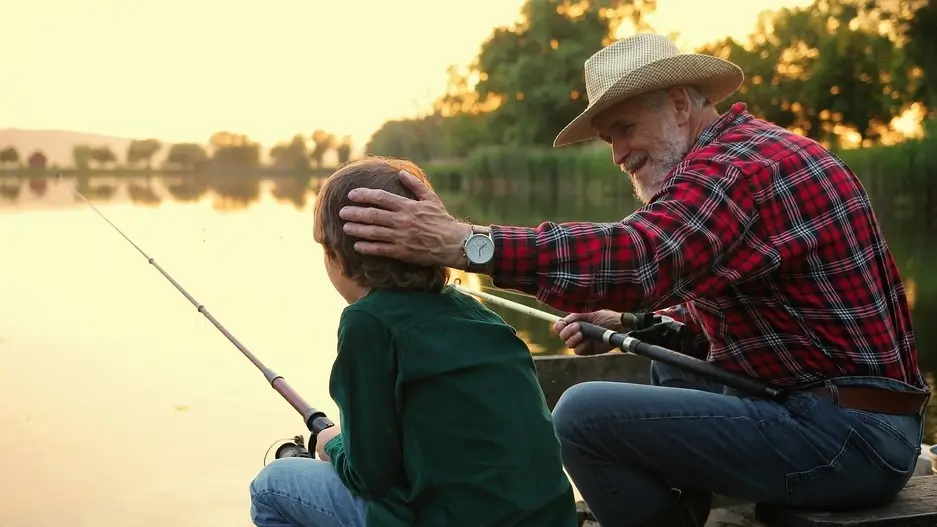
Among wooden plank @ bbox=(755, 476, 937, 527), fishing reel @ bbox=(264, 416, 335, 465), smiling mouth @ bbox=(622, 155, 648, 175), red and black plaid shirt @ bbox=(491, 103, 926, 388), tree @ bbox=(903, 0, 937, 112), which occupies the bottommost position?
wooden plank @ bbox=(755, 476, 937, 527)

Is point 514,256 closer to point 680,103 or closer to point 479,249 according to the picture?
point 479,249

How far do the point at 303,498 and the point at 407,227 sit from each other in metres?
0.58

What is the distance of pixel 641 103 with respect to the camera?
2.38 m

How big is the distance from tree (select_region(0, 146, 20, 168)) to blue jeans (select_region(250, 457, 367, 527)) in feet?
247

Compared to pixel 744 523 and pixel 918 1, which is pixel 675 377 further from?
pixel 918 1

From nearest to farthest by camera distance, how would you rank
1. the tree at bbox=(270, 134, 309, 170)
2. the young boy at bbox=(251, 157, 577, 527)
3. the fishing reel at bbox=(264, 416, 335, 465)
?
1. the young boy at bbox=(251, 157, 577, 527)
2. the fishing reel at bbox=(264, 416, 335, 465)
3. the tree at bbox=(270, 134, 309, 170)

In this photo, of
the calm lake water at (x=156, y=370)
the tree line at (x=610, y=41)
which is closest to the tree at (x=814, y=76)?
the tree line at (x=610, y=41)

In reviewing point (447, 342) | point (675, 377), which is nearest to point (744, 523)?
point (675, 377)

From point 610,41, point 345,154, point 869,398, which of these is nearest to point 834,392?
point 869,398

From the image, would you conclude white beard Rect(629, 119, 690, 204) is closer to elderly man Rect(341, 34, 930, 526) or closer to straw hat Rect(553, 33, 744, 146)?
elderly man Rect(341, 34, 930, 526)

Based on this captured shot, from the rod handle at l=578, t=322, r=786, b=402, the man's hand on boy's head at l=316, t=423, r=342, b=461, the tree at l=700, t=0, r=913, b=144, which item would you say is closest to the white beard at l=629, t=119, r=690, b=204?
the rod handle at l=578, t=322, r=786, b=402

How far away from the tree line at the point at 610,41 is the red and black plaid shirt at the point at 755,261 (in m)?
26.5

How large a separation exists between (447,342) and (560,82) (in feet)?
158

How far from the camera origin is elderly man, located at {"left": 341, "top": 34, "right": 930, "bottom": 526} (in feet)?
6.14
